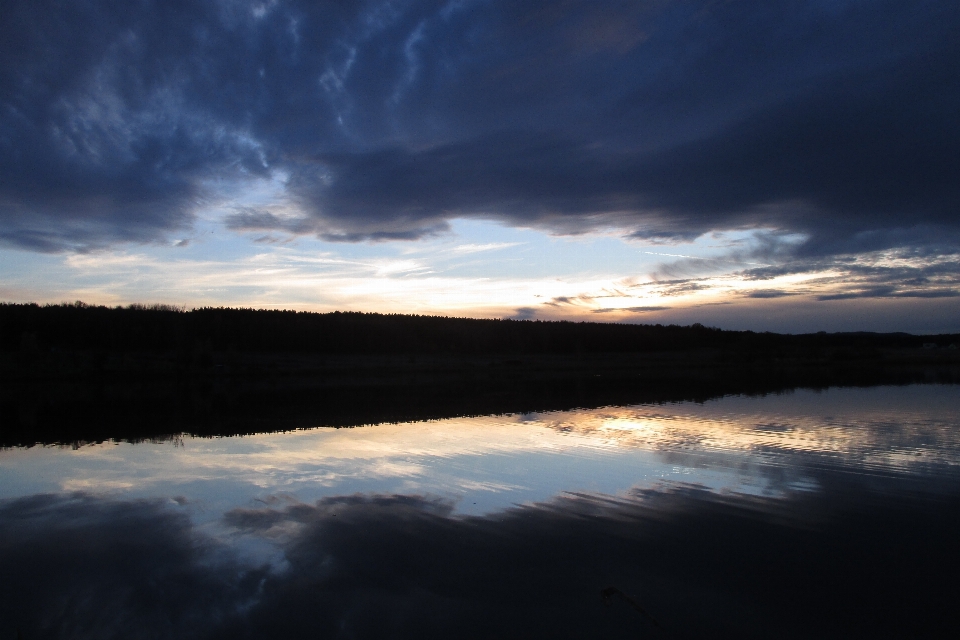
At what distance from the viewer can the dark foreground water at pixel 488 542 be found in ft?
19.2

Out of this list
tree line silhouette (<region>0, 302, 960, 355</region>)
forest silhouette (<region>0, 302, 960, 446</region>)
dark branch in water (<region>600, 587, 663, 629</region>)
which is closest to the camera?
dark branch in water (<region>600, 587, 663, 629</region>)

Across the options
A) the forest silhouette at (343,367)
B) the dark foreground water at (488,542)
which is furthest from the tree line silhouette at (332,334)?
the dark foreground water at (488,542)

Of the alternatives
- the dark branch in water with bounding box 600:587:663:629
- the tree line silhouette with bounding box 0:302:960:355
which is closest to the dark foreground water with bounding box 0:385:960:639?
the dark branch in water with bounding box 600:587:663:629

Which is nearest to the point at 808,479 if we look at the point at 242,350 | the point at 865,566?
the point at 865,566

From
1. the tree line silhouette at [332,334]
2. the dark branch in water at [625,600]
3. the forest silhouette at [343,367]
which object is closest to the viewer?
the dark branch in water at [625,600]

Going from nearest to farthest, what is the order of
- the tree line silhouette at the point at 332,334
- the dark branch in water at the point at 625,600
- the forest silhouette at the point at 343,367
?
1. the dark branch in water at the point at 625,600
2. the forest silhouette at the point at 343,367
3. the tree line silhouette at the point at 332,334

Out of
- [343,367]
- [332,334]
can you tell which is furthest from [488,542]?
[332,334]

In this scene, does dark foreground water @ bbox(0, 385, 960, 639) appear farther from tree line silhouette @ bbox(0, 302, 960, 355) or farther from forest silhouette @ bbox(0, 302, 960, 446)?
tree line silhouette @ bbox(0, 302, 960, 355)

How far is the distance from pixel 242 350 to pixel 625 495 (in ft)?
236

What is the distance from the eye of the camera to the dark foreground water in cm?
584

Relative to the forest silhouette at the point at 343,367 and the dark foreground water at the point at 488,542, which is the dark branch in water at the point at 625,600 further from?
the forest silhouette at the point at 343,367

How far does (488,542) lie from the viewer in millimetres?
7949

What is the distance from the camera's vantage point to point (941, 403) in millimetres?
26234

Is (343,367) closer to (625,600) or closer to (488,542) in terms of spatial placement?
(488,542)
